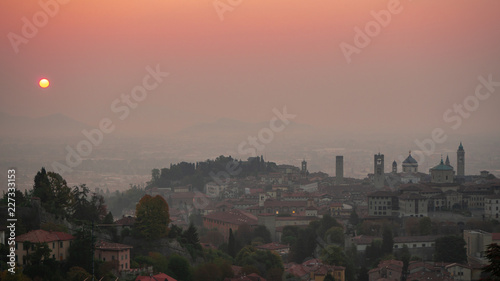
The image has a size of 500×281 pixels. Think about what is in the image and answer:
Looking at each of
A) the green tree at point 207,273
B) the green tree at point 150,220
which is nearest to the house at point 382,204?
the green tree at point 207,273

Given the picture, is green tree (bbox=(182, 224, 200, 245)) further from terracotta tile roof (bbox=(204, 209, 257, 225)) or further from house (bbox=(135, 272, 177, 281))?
terracotta tile roof (bbox=(204, 209, 257, 225))

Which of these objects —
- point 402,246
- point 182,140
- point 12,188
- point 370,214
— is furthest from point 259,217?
point 182,140

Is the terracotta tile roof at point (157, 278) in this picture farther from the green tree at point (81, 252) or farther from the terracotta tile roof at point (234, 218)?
the terracotta tile roof at point (234, 218)

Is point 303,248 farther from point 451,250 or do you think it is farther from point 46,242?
point 46,242

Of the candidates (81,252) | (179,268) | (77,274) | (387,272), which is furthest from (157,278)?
(387,272)

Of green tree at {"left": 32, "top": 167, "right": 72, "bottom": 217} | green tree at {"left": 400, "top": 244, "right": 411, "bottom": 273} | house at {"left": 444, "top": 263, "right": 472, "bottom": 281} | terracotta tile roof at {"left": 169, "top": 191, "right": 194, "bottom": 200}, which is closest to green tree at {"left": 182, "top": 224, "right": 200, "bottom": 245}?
green tree at {"left": 32, "top": 167, "right": 72, "bottom": 217}
